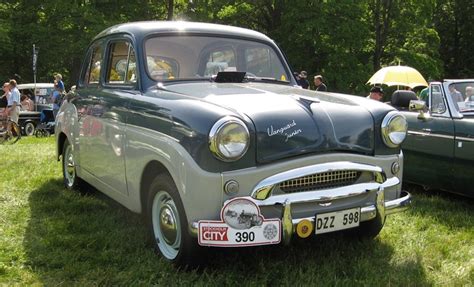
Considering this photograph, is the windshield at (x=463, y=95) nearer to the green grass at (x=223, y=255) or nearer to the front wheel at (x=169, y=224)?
the green grass at (x=223, y=255)

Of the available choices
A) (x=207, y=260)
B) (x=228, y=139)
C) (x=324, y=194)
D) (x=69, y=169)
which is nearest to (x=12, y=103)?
(x=69, y=169)

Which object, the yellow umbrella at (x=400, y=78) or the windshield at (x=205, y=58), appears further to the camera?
the yellow umbrella at (x=400, y=78)

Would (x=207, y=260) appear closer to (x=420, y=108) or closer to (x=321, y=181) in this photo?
(x=321, y=181)

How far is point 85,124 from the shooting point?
505 cm

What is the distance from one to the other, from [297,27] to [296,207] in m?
22.4

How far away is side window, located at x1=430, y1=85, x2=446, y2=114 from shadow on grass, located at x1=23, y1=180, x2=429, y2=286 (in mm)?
2211

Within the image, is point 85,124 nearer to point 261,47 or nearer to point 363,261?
point 261,47

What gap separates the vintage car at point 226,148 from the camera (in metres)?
3.12

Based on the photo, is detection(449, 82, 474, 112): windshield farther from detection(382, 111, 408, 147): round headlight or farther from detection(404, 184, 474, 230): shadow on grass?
detection(382, 111, 408, 147): round headlight

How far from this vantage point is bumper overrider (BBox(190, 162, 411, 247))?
121 inches

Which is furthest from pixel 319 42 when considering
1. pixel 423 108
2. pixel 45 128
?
pixel 423 108

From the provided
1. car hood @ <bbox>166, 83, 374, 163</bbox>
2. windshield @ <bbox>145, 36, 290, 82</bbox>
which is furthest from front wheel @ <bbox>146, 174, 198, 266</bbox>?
windshield @ <bbox>145, 36, 290, 82</bbox>

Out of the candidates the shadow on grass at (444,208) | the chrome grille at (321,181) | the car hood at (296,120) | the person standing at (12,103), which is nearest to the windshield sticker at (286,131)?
the car hood at (296,120)

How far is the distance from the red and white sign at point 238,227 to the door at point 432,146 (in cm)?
317
